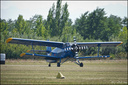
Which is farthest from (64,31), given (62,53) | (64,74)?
(64,74)

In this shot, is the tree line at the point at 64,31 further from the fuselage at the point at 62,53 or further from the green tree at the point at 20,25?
the fuselage at the point at 62,53

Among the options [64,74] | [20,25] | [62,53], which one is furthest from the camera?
[20,25]

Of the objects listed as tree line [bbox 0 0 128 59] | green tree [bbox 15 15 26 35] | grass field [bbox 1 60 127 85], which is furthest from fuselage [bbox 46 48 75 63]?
green tree [bbox 15 15 26 35]

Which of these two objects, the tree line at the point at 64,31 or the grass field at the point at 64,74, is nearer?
the grass field at the point at 64,74

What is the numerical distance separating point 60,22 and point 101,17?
61.4ft

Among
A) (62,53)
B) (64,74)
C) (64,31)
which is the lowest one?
(64,74)

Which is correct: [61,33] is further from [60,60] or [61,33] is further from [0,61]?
[60,60]

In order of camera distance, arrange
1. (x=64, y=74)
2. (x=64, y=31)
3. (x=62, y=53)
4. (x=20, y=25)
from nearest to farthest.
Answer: (x=64, y=74) < (x=62, y=53) < (x=64, y=31) < (x=20, y=25)

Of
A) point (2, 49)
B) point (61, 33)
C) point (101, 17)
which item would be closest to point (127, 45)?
point (61, 33)

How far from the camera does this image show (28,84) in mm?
12164

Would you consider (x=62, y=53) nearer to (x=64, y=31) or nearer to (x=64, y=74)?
(x=64, y=74)

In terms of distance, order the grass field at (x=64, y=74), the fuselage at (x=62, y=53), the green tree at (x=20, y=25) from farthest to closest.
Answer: the green tree at (x=20, y=25) → the fuselage at (x=62, y=53) → the grass field at (x=64, y=74)

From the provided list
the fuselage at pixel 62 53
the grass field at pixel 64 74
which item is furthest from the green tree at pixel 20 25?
the grass field at pixel 64 74

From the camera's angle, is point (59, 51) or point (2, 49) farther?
point (2, 49)
